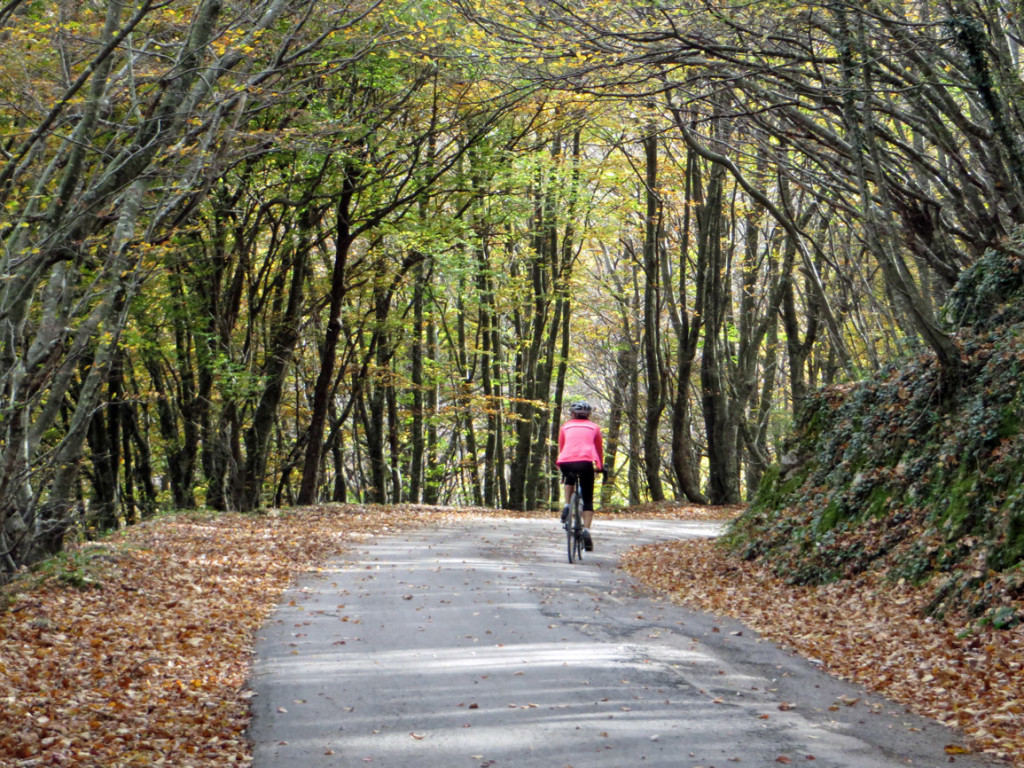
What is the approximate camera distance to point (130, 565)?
11.1m

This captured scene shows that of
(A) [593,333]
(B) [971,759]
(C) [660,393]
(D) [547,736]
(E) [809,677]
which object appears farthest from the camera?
(A) [593,333]

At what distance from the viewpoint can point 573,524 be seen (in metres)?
13.2

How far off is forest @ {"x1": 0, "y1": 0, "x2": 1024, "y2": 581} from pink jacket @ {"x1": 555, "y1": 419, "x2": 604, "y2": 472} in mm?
3203

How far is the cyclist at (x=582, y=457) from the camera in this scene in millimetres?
13008

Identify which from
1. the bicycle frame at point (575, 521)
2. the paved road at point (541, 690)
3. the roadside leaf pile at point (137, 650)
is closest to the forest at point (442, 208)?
the roadside leaf pile at point (137, 650)

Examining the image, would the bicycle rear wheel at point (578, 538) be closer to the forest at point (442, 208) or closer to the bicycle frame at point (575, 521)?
the bicycle frame at point (575, 521)

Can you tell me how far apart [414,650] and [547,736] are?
102 inches

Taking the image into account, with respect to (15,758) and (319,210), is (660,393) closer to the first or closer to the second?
(319,210)

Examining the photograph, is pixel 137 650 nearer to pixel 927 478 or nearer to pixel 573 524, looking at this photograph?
pixel 573 524

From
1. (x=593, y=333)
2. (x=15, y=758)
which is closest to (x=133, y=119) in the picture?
(x=15, y=758)

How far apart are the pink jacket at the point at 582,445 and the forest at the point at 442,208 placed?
3.20m

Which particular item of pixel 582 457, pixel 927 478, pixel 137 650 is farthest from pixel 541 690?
pixel 582 457

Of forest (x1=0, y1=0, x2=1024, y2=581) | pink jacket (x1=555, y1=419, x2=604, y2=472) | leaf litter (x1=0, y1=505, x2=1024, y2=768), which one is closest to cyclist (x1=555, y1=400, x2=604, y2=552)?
pink jacket (x1=555, y1=419, x2=604, y2=472)

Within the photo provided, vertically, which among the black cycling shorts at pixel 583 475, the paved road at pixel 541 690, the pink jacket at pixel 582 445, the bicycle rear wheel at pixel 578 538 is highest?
the pink jacket at pixel 582 445
